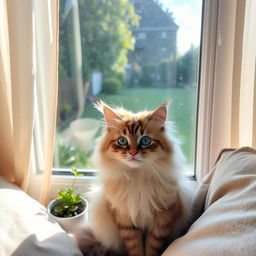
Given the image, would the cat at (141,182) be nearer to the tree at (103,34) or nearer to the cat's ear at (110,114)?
the cat's ear at (110,114)

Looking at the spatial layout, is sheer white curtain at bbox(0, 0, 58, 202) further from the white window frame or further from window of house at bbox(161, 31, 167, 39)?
window of house at bbox(161, 31, 167, 39)

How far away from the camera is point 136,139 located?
3.26 ft

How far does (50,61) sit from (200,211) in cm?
86

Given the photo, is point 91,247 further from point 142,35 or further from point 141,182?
point 142,35

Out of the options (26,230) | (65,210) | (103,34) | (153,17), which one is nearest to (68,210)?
(65,210)

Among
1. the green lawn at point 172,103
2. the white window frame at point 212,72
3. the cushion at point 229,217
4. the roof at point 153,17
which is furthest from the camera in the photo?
the green lawn at point 172,103

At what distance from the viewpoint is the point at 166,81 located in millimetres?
1458

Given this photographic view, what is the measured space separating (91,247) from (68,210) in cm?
26

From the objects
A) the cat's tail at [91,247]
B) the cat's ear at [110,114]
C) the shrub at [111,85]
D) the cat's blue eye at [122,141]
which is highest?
the shrub at [111,85]

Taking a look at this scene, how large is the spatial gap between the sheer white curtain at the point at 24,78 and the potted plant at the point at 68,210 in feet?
0.28

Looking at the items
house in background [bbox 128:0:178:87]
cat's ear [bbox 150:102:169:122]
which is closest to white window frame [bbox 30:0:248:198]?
house in background [bbox 128:0:178:87]

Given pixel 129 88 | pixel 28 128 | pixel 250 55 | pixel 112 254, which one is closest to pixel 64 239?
pixel 112 254

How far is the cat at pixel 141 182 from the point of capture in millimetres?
1001

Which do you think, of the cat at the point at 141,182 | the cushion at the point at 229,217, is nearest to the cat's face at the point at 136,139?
the cat at the point at 141,182
